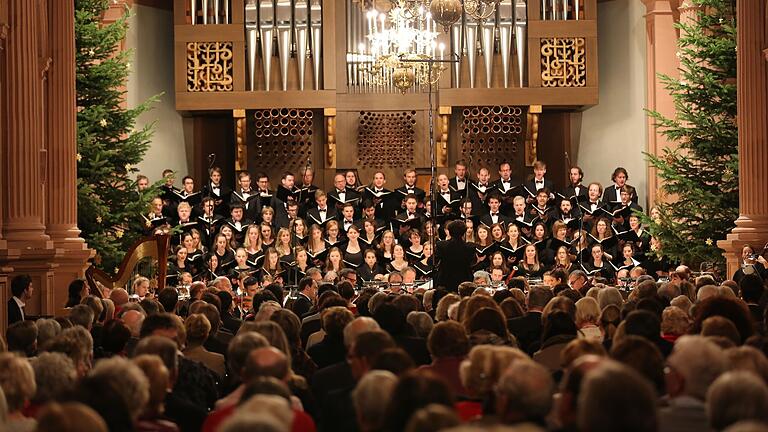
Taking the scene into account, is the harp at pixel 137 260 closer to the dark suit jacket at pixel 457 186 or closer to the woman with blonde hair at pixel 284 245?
the woman with blonde hair at pixel 284 245

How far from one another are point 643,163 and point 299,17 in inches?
197

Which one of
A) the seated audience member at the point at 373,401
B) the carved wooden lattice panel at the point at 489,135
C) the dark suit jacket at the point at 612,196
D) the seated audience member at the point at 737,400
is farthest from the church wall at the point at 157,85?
the seated audience member at the point at 737,400

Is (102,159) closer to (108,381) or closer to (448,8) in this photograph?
(448,8)

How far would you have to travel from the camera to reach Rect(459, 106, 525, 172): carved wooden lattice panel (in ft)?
60.2

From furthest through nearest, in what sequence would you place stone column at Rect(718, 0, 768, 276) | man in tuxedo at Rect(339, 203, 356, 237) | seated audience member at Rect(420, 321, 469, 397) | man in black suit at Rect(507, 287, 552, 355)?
man in tuxedo at Rect(339, 203, 356, 237), stone column at Rect(718, 0, 768, 276), man in black suit at Rect(507, 287, 552, 355), seated audience member at Rect(420, 321, 469, 397)

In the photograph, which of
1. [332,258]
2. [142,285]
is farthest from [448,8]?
[332,258]

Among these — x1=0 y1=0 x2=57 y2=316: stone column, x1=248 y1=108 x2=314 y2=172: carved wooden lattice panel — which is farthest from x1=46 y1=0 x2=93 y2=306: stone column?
x1=248 y1=108 x2=314 y2=172: carved wooden lattice panel

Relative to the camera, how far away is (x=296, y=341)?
6496mm

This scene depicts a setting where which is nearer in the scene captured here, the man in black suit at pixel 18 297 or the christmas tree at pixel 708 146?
the man in black suit at pixel 18 297

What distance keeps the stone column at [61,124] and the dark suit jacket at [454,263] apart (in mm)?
3433

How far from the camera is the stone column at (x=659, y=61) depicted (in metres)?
17.2

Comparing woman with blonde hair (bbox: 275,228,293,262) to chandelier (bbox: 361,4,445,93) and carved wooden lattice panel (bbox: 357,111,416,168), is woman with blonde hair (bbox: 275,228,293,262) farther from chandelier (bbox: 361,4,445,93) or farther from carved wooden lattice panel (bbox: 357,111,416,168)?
carved wooden lattice panel (bbox: 357,111,416,168)

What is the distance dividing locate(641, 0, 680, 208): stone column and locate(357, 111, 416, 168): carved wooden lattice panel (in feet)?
10.7

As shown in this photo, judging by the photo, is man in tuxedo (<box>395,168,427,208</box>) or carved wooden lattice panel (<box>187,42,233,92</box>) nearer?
man in tuxedo (<box>395,168,427,208</box>)
